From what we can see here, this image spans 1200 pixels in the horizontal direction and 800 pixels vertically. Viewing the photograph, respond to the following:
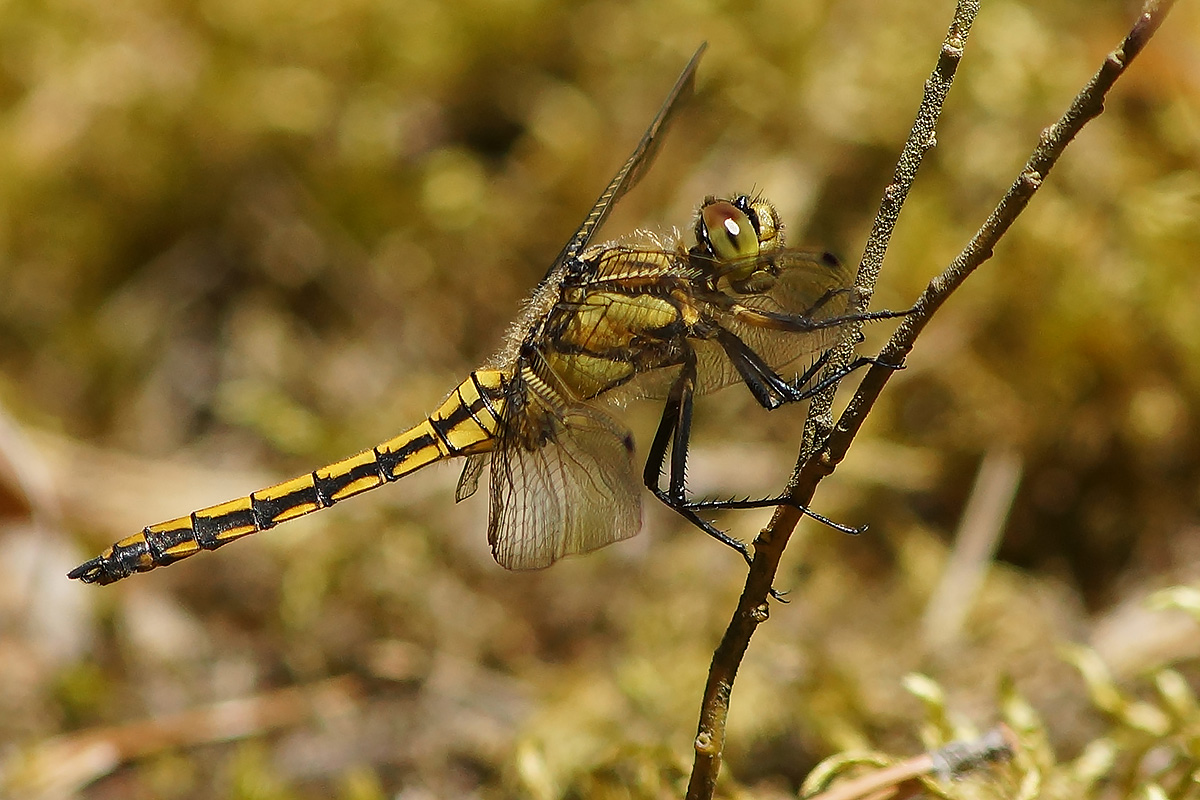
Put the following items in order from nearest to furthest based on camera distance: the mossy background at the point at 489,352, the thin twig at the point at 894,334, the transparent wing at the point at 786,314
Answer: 1. the thin twig at the point at 894,334
2. the transparent wing at the point at 786,314
3. the mossy background at the point at 489,352

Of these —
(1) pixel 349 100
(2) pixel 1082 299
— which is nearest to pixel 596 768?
(2) pixel 1082 299

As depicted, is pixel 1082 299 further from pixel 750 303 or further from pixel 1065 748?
pixel 750 303

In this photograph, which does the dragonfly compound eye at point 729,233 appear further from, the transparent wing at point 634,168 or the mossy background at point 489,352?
the mossy background at point 489,352

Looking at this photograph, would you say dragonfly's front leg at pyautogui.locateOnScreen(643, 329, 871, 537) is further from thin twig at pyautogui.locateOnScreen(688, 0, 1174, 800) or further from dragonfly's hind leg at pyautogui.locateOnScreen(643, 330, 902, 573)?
thin twig at pyautogui.locateOnScreen(688, 0, 1174, 800)

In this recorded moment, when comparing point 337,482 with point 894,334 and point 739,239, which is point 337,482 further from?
point 894,334

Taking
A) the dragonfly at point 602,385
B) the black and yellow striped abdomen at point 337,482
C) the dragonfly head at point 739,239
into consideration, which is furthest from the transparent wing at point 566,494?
the dragonfly head at point 739,239

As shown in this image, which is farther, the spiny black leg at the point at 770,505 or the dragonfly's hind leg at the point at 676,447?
the dragonfly's hind leg at the point at 676,447

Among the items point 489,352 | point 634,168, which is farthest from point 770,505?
point 489,352
